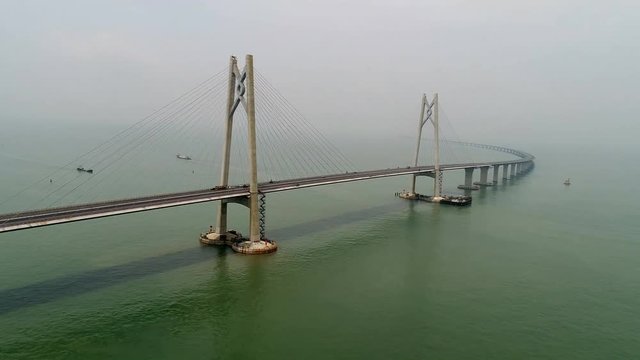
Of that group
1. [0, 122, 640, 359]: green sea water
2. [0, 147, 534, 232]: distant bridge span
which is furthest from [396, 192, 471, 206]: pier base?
[0, 147, 534, 232]: distant bridge span

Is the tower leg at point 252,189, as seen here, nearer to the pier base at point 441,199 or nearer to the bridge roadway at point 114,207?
the bridge roadway at point 114,207

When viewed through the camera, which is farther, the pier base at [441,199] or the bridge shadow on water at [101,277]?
the pier base at [441,199]

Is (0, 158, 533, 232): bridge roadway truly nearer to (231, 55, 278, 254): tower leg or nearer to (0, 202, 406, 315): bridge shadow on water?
(231, 55, 278, 254): tower leg

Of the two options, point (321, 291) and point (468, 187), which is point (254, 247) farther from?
point (468, 187)

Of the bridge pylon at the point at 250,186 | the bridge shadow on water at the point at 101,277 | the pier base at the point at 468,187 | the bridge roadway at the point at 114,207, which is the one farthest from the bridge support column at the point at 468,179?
the bridge pylon at the point at 250,186

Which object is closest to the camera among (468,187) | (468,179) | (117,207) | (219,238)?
(117,207)

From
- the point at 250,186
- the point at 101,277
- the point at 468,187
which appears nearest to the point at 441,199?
the point at 468,187
